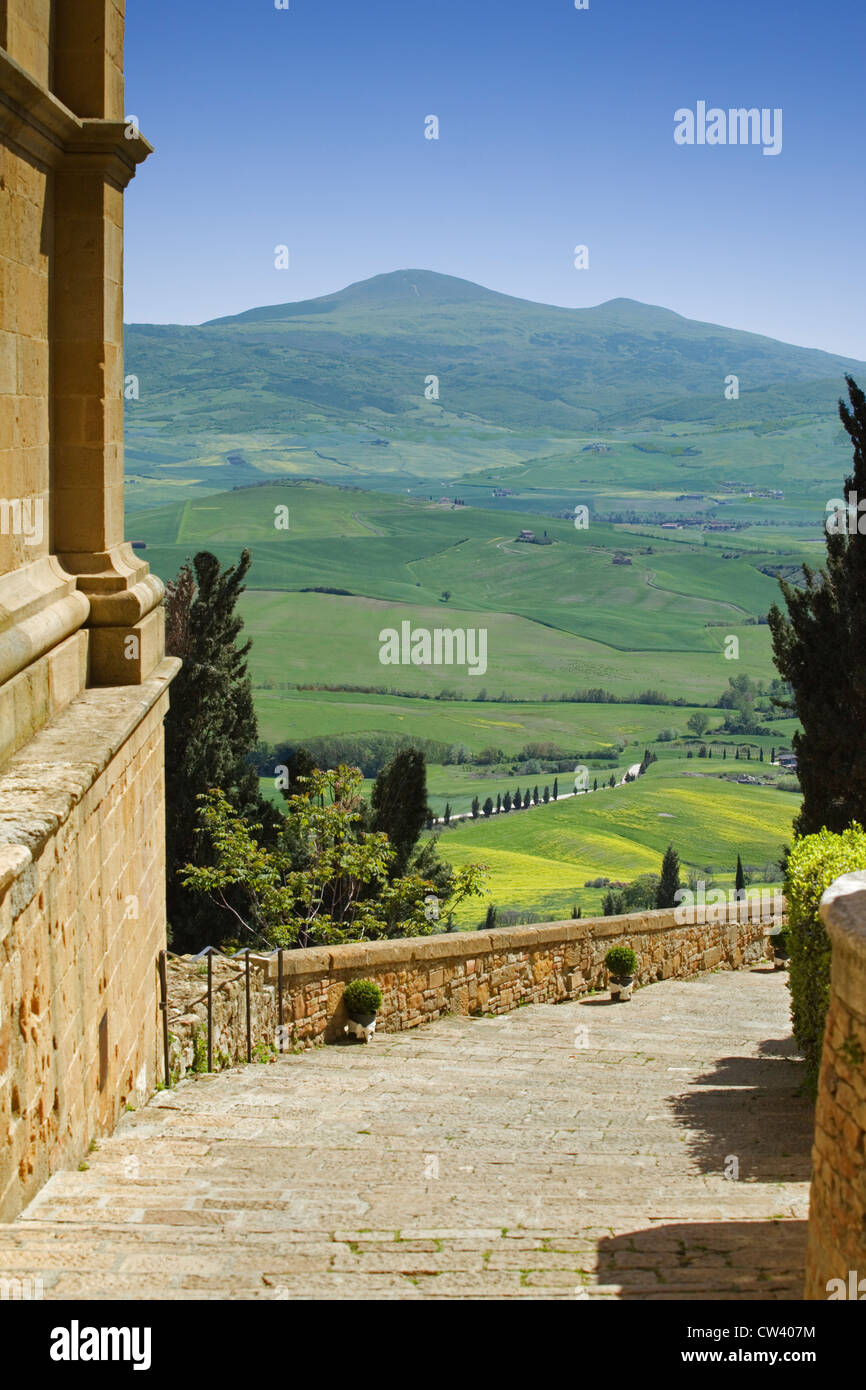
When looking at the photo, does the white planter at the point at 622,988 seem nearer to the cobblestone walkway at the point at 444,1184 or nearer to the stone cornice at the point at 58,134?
the cobblestone walkway at the point at 444,1184

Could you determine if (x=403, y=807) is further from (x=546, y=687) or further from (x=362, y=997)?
(x=546, y=687)

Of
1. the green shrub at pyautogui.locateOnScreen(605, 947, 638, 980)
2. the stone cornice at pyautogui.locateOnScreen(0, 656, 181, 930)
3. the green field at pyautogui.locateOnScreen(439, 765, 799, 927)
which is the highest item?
the stone cornice at pyautogui.locateOnScreen(0, 656, 181, 930)

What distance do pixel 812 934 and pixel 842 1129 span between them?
14.6ft

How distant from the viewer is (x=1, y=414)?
19.9 feet

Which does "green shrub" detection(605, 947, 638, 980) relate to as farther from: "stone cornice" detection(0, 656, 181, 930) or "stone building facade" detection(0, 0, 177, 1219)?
"stone cornice" detection(0, 656, 181, 930)

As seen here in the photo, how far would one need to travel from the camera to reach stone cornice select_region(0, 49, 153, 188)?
230 inches

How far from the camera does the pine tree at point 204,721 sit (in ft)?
79.5

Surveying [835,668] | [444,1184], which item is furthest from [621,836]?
[444,1184]

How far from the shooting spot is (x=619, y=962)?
14.0 metres

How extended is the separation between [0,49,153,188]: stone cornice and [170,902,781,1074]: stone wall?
5.26m

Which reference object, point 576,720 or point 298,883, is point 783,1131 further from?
point 576,720
